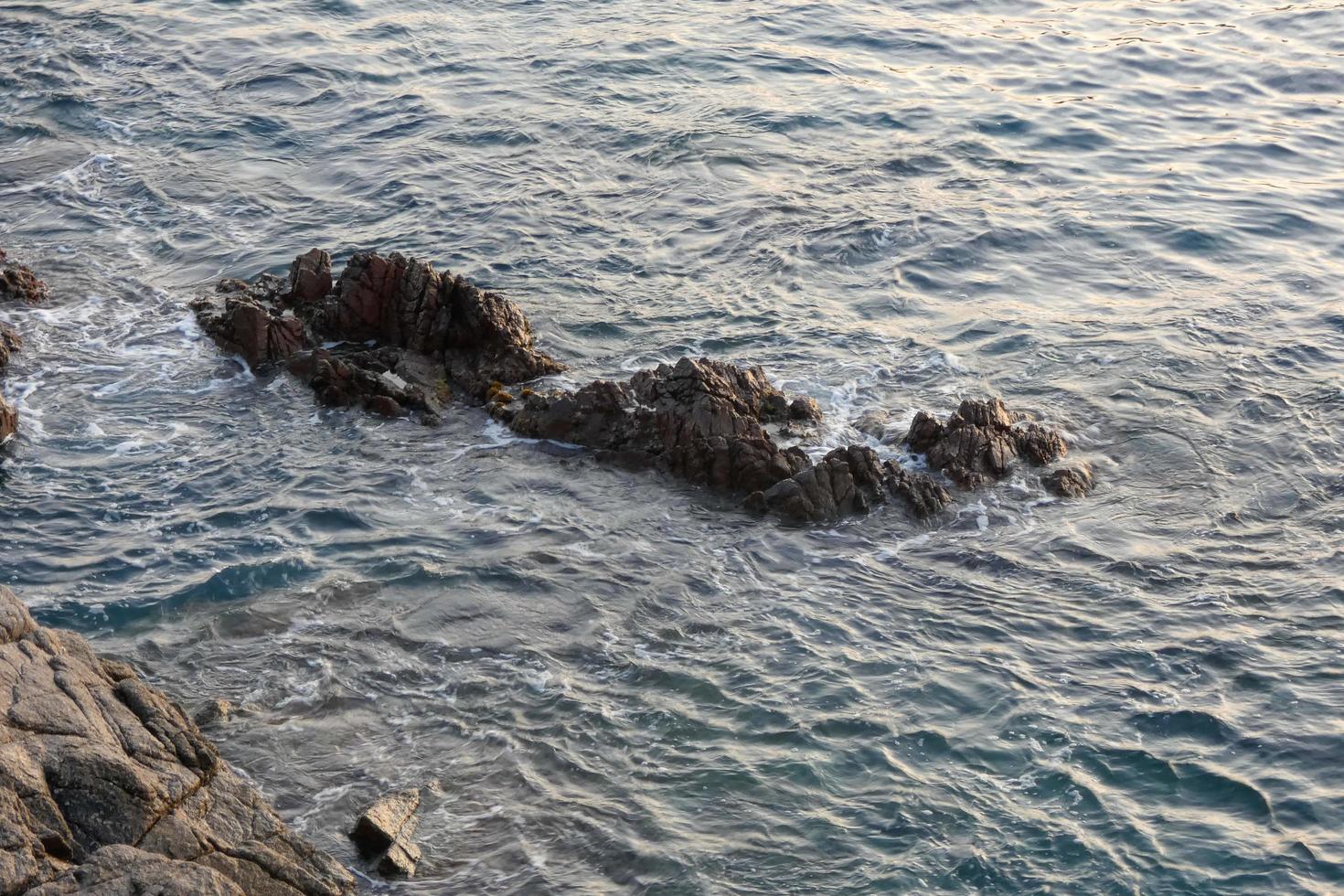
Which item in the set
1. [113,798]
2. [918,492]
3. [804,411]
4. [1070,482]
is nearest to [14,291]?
[804,411]

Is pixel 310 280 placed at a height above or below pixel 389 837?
above

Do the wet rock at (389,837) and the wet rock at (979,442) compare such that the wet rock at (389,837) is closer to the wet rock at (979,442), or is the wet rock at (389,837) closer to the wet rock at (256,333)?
the wet rock at (979,442)

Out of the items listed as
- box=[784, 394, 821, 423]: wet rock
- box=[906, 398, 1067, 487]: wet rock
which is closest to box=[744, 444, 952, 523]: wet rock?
box=[906, 398, 1067, 487]: wet rock

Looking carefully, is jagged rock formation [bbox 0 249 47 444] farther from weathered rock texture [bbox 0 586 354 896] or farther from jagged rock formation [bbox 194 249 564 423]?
weathered rock texture [bbox 0 586 354 896]

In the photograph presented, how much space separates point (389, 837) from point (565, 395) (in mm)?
7619

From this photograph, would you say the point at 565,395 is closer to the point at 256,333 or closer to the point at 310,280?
the point at 256,333

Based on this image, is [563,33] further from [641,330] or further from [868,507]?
[868,507]

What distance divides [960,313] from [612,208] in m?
6.51

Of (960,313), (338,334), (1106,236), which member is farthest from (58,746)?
(1106,236)

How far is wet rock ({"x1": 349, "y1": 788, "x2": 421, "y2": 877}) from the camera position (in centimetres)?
972

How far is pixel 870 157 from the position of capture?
2447 cm

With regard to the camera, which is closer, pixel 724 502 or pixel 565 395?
pixel 724 502

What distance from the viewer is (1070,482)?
51.1ft

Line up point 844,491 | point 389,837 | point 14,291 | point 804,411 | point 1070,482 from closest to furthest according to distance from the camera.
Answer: point 389,837, point 844,491, point 1070,482, point 804,411, point 14,291
